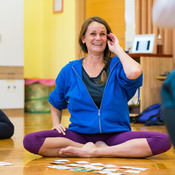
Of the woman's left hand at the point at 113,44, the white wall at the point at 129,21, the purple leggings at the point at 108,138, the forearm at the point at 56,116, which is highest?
the white wall at the point at 129,21

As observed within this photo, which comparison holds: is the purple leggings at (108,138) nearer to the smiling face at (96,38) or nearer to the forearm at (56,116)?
the forearm at (56,116)

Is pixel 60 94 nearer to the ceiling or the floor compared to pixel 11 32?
nearer to the floor

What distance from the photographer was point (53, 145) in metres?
2.29

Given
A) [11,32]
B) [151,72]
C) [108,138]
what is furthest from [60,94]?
[11,32]

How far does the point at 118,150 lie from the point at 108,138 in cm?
16

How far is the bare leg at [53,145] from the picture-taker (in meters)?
2.28

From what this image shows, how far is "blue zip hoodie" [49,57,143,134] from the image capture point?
2309 millimetres

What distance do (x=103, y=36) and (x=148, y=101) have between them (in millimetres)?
2671

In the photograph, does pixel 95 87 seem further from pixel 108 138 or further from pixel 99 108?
pixel 108 138

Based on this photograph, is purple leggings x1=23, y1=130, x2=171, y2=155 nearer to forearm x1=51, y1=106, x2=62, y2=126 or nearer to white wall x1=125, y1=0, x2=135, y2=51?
forearm x1=51, y1=106, x2=62, y2=126

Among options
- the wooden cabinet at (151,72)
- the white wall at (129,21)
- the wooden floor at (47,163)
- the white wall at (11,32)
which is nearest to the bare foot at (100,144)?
the wooden floor at (47,163)

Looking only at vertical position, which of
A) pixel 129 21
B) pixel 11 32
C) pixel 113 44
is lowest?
pixel 113 44

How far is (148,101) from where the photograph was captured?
495 cm

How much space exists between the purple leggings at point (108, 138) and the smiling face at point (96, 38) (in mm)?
519
